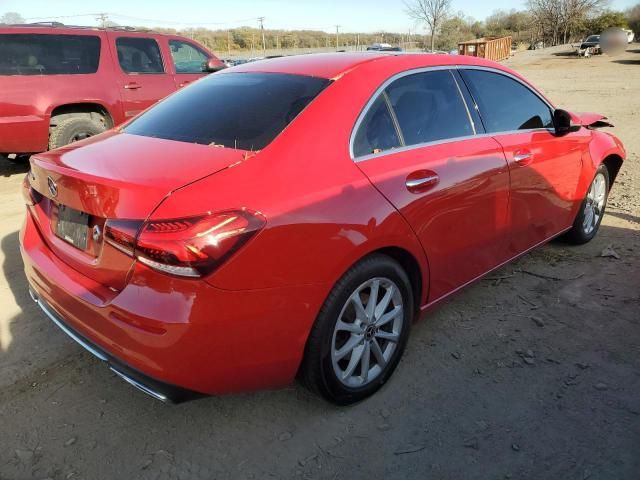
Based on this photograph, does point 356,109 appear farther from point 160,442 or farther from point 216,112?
point 160,442

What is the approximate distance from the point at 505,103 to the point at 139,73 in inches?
231

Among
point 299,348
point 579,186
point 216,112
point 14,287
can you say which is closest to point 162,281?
point 299,348

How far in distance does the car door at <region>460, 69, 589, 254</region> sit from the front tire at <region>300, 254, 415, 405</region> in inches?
49.3

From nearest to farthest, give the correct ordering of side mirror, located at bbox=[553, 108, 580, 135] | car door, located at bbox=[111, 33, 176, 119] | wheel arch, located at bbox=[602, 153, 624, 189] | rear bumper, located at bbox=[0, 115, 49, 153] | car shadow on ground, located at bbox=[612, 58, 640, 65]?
side mirror, located at bbox=[553, 108, 580, 135] → wheel arch, located at bbox=[602, 153, 624, 189] → rear bumper, located at bbox=[0, 115, 49, 153] → car door, located at bbox=[111, 33, 176, 119] → car shadow on ground, located at bbox=[612, 58, 640, 65]

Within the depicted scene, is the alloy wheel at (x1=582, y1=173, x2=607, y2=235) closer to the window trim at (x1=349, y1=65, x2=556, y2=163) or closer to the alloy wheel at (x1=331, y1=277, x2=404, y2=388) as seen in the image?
the window trim at (x1=349, y1=65, x2=556, y2=163)

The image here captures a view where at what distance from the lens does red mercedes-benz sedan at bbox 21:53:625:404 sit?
6.59ft

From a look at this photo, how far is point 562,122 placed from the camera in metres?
3.96

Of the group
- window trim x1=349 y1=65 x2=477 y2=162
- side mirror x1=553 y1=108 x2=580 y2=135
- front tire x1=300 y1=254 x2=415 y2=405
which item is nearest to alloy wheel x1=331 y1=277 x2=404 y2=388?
front tire x1=300 y1=254 x2=415 y2=405

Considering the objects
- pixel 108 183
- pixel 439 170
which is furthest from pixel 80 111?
pixel 439 170

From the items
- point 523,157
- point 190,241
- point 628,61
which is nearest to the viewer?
point 190,241

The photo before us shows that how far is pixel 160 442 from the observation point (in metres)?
2.39

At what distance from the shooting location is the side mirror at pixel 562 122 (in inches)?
155

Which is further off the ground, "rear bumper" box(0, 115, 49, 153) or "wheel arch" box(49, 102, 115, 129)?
"wheel arch" box(49, 102, 115, 129)

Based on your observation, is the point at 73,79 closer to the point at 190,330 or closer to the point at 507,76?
the point at 507,76
